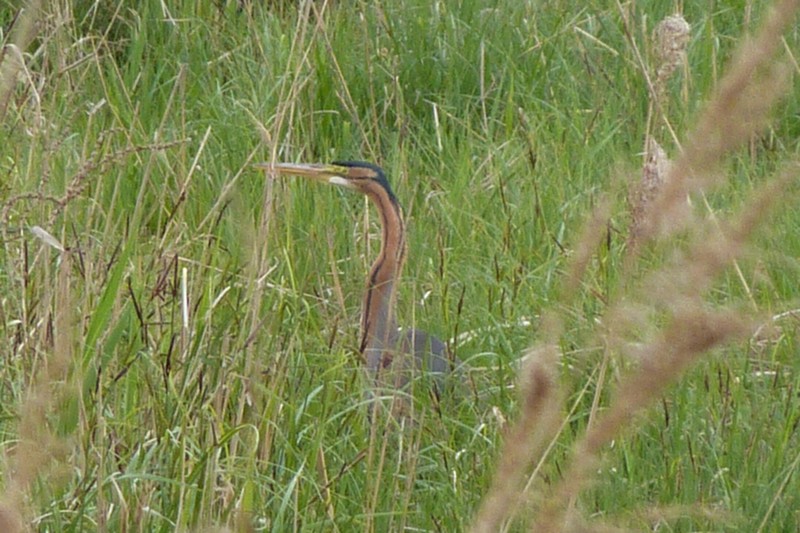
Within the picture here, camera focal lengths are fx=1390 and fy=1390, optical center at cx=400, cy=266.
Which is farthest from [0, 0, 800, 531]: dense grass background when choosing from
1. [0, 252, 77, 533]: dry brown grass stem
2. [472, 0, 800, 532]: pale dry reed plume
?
[472, 0, 800, 532]: pale dry reed plume

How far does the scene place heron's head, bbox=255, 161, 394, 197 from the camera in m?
3.29

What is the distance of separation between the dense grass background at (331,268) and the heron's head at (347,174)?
116 millimetres

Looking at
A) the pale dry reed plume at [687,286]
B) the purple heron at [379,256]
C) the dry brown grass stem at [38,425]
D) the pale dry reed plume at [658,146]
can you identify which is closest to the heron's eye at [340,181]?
the purple heron at [379,256]

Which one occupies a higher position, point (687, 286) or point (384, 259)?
point (687, 286)

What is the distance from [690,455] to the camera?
218 centimetres

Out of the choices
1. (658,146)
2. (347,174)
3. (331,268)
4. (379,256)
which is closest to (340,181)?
(347,174)

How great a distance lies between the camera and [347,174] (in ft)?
11.0

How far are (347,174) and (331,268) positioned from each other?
0.50m

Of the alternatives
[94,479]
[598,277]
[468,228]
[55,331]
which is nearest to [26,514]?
[94,479]

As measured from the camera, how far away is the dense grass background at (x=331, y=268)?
2.00 meters

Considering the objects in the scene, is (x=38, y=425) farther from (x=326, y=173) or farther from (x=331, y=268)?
(x=326, y=173)

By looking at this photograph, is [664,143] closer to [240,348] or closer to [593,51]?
[593,51]

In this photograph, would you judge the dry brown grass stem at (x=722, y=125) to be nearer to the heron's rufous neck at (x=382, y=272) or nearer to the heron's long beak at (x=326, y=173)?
the heron's rufous neck at (x=382, y=272)

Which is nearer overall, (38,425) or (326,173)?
(38,425)
